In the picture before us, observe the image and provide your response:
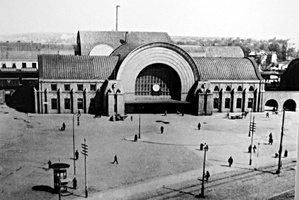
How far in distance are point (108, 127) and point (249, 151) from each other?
50.8 feet

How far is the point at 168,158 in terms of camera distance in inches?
1059

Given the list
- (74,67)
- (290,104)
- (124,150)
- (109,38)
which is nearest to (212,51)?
(109,38)

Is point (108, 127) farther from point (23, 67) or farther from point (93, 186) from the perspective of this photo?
point (23, 67)

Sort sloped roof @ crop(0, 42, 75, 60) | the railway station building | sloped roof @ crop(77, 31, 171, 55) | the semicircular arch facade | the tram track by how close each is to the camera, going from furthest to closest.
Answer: sloped roof @ crop(0, 42, 75, 60) < sloped roof @ crop(77, 31, 171, 55) < the semicircular arch facade < the railway station building < the tram track

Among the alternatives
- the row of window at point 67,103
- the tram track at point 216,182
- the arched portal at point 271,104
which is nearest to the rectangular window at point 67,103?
the row of window at point 67,103

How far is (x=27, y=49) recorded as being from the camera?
71125 millimetres

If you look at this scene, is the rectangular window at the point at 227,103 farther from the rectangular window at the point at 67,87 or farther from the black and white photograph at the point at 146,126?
the rectangular window at the point at 67,87

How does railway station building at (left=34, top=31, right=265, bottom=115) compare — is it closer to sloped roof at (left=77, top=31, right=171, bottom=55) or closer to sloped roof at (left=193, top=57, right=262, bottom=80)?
sloped roof at (left=193, top=57, right=262, bottom=80)

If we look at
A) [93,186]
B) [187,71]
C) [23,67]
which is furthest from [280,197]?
[23,67]

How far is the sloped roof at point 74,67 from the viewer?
141ft

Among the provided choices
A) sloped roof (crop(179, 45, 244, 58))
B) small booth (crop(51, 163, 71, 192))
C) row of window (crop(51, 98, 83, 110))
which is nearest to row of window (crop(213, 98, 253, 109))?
row of window (crop(51, 98, 83, 110))

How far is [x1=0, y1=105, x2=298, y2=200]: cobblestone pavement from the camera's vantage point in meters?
21.6

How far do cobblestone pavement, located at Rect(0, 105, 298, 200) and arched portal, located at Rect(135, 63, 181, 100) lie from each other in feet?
13.9

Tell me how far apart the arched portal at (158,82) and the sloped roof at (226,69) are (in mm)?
4243
